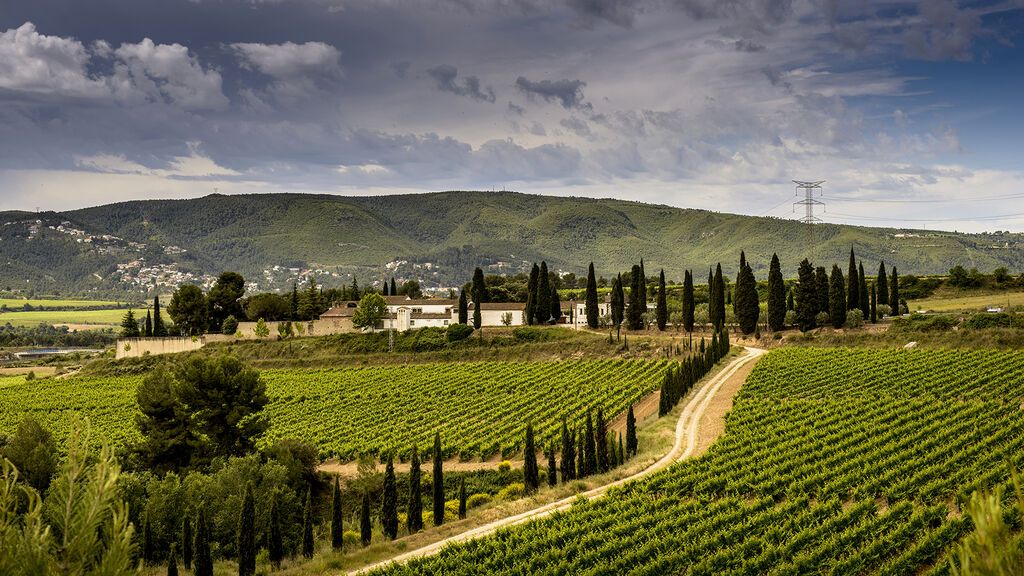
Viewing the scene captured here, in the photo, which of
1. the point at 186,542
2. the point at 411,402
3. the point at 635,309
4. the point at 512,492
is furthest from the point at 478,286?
the point at 186,542

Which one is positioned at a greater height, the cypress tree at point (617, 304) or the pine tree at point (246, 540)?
the cypress tree at point (617, 304)

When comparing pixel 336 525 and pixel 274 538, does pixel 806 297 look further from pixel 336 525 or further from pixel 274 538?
pixel 274 538

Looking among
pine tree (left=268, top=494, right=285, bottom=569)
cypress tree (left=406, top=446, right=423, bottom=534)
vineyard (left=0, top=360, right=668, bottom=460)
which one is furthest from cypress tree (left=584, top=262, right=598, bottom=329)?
pine tree (left=268, top=494, right=285, bottom=569)

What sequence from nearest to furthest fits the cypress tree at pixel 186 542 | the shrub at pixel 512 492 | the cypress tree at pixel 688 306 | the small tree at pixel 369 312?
the cypress tree at pixel 186 542 < the shrub at pixel 512 492 < the cypress tree at pixel 688 306 < the small tree at pixel 369 312

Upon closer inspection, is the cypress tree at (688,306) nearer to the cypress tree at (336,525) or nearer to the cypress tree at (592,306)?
the cypress tree at (592,306)

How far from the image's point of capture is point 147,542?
1161 inches

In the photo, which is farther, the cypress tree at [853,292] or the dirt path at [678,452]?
the cypress tree at [853,292]

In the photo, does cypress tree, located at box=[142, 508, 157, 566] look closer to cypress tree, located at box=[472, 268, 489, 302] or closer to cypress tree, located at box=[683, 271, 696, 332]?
cypress tree, located at box=[683, 271, 696, 332]

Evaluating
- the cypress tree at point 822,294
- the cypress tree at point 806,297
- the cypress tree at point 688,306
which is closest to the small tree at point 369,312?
the cypress tree at point 688,306

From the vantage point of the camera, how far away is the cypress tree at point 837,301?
7519cm

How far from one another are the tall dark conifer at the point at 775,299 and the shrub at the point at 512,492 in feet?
152

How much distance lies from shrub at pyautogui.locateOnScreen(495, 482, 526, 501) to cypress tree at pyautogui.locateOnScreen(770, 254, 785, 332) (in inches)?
1822

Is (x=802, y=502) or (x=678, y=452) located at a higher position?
(x=802, y=502)

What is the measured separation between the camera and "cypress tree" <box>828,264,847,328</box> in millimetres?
75188
